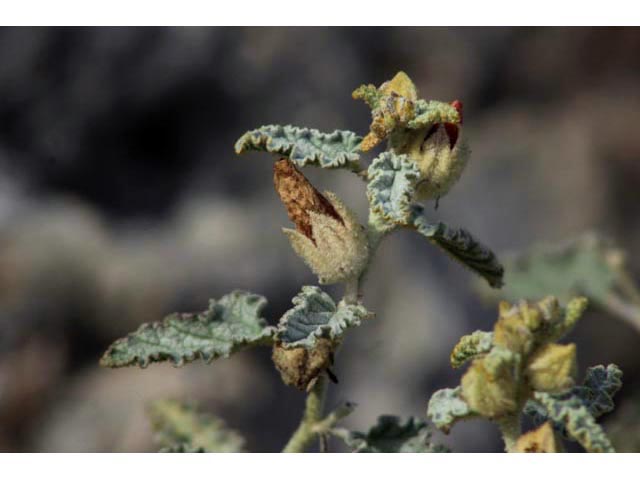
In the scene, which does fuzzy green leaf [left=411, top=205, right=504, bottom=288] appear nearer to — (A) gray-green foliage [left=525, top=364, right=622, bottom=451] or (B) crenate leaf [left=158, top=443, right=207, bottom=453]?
(A) gray-green foliage [left=525, top=364, right=622, bottom=451]

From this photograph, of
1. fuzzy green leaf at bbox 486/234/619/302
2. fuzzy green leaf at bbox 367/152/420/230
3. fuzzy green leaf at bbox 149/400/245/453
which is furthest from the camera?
fuzzy green leaf at bbox 486/234/619/302

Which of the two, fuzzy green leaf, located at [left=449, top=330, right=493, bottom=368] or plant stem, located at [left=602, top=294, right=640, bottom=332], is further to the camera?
plant stem, located at [left=602, top=294, right=640, bottom=332]

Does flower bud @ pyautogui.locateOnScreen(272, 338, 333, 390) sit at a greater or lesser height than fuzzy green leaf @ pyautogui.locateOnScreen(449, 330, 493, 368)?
greater

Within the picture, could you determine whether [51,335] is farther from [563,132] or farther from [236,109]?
[563,132]

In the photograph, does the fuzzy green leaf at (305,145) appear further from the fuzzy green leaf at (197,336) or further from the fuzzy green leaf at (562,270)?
the fuzzy green leaf at (562,270)

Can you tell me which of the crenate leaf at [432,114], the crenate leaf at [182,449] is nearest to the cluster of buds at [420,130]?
the crenate leaf at [432,114]

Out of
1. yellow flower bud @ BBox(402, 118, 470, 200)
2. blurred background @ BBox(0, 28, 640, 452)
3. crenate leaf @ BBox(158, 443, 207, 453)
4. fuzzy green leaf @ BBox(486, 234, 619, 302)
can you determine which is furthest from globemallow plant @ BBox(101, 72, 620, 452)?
blurred background @ BBox(0, 28, 640, 452)
